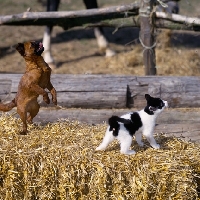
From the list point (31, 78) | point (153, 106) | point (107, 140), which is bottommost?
point (107, 140)

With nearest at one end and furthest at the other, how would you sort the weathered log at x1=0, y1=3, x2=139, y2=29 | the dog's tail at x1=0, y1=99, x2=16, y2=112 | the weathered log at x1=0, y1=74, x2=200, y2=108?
the dog's tail at x1=0, y1=99, x2=16, y2=112, the weathered log at x1=0, y1=74, x2=200, y2=108, the weathered log at x1=0, y1=3, x2=139, y2=29

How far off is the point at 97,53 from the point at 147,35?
2.71 metres

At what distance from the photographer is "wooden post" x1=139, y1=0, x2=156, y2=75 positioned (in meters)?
6.09

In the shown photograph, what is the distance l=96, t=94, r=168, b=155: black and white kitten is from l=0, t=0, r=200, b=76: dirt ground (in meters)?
2.91

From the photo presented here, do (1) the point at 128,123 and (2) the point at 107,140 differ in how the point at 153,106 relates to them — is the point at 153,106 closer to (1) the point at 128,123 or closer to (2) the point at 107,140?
(1) the point at 128,123

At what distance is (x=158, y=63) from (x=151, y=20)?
1.66 m

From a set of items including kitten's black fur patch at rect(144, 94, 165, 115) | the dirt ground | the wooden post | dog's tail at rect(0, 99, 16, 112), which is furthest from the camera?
the dirt ground

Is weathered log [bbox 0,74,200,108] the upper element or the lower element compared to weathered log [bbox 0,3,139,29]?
lower

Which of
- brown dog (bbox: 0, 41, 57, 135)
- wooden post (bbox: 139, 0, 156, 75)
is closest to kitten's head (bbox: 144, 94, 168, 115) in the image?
brown dog (bbox: 0, 41, 57, 135)

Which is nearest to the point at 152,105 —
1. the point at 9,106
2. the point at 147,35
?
the point at 9,106

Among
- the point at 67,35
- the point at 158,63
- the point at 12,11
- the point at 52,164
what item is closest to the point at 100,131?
the point at 52,164

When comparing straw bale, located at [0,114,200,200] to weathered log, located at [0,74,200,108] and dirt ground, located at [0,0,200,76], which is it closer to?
weathered log, located at [0,74,200,108]

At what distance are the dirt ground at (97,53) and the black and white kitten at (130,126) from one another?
9.53 feet

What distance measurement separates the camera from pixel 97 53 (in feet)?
29.0
